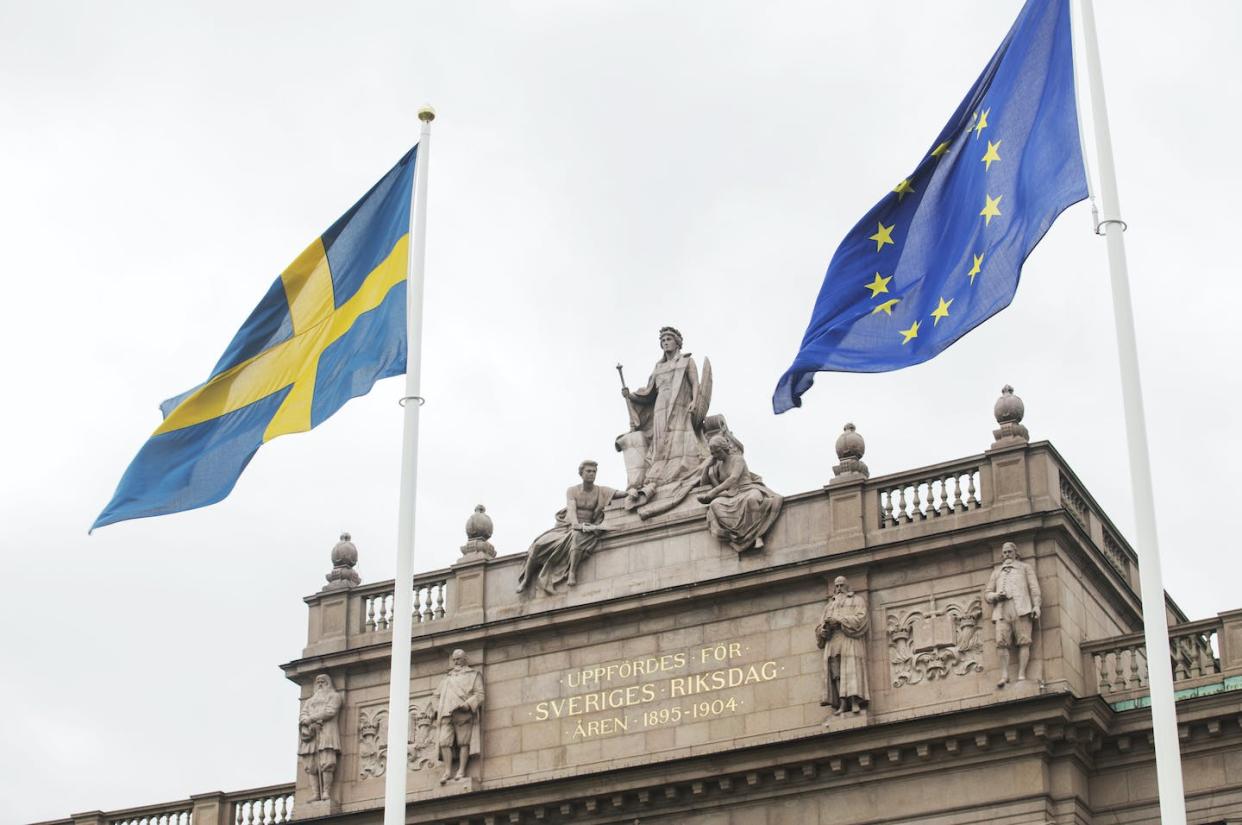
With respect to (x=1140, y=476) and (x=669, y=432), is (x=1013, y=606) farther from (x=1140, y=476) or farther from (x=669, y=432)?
(x=1140, y=476)

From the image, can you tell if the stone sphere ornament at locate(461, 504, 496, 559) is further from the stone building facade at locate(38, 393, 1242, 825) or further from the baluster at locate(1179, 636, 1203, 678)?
the baluster at locate(1179, 636, 1203, 678)

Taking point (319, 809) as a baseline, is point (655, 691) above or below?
above

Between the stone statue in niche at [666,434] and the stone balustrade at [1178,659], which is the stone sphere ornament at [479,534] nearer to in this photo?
A: the stone statue in niche at [666,434]

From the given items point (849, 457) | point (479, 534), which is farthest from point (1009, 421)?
point (479, 534)

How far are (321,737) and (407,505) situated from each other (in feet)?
60.4

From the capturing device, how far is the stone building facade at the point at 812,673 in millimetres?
41000

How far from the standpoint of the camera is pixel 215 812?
1960 inches

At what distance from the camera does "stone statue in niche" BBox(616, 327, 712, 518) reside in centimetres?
4666

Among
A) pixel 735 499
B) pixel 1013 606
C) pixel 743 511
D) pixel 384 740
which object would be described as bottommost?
pixel 384 740

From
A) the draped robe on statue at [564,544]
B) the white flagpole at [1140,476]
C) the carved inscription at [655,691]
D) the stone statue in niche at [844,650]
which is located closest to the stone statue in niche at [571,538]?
the draped robe on statue at [564,544]

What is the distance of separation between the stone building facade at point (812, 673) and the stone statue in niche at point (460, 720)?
0.09m

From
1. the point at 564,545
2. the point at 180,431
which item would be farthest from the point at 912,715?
the point at 180,431

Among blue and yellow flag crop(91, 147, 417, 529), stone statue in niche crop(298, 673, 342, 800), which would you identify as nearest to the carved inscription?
stone statue in niche crop(298, 673, 342, 800)

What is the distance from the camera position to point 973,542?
140ft
